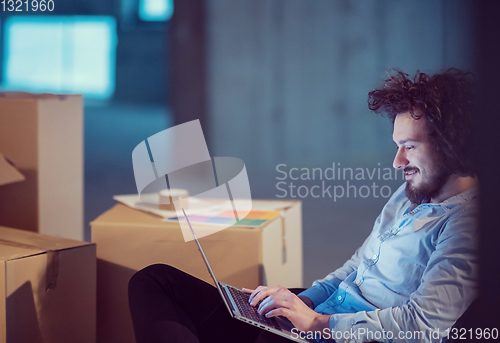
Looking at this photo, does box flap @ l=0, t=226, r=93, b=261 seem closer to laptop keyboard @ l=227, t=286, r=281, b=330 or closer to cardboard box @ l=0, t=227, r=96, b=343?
cardboard box @ l=0, t=227, r=96, b=343

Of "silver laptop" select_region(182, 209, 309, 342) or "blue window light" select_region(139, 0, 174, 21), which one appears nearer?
"silver laptop" select_region(182, 209, 309, 342)

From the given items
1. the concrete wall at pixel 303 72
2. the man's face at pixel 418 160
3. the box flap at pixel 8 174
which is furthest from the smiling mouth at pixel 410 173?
the concrete wall at pixel 303 72

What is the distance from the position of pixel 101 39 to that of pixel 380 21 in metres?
2.21

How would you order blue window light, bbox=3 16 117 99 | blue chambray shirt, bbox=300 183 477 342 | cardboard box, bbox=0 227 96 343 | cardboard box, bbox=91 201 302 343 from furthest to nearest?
1. blue window light, bbox=3 16 117 99
2. cardboard box, bbox=91 201 302 343
3. cardboard box, bbox=0 227 96 343
4. blue chambray shirt, bbox=300 183 477 342

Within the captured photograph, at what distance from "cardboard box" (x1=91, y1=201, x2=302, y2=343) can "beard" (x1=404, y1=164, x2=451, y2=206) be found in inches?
15.9

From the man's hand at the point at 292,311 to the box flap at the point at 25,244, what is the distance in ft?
1.83

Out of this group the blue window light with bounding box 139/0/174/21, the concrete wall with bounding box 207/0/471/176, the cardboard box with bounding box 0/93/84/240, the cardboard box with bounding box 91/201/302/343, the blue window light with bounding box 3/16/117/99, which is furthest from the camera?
the blue window light with bounding box 139/0/174/21

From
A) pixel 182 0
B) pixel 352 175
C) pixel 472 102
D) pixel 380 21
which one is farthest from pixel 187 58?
pixel 472 102

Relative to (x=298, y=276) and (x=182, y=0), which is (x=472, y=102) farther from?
(x=182, y=0)

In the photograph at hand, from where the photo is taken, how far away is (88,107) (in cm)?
401

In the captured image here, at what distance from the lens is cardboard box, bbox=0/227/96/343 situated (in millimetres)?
1002

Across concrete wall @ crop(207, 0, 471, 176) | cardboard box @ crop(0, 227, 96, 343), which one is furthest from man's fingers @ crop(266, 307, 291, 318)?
concrete wall @ crop(207, 0, 471, 176)

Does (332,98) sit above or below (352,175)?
above

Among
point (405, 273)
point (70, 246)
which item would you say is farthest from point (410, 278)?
point (70, 246)
